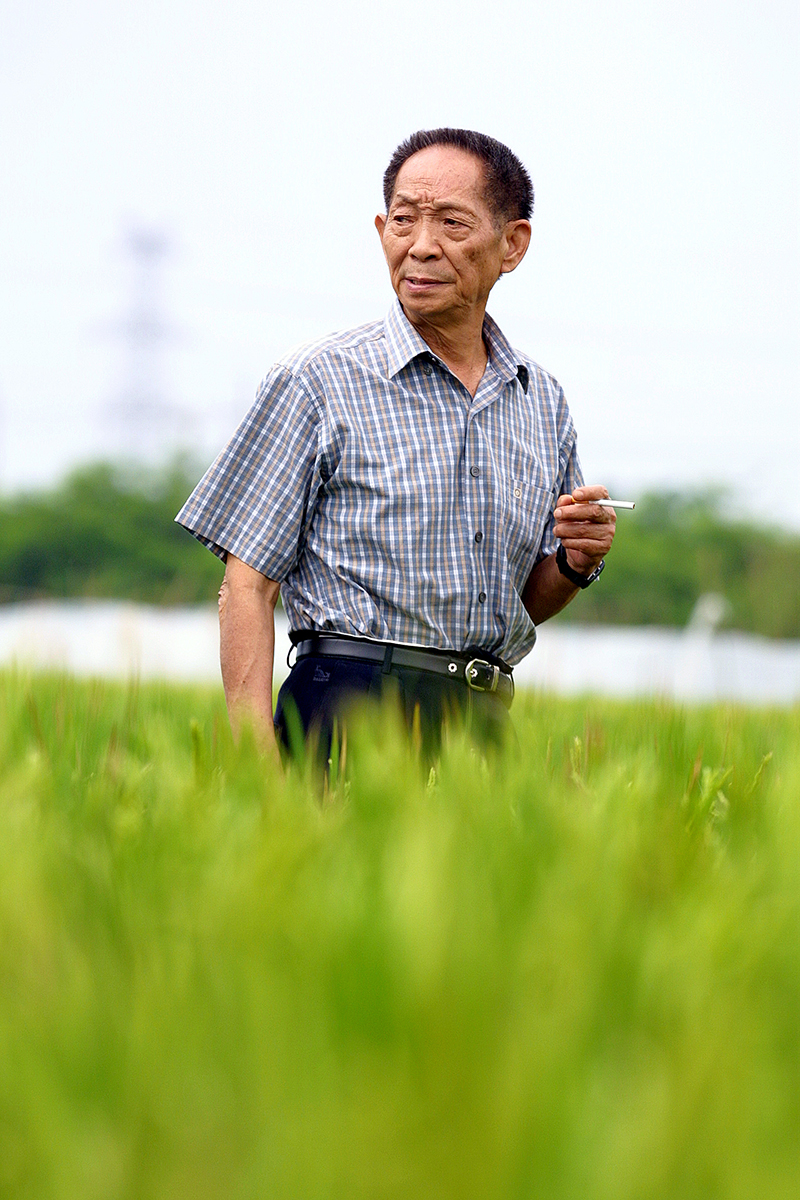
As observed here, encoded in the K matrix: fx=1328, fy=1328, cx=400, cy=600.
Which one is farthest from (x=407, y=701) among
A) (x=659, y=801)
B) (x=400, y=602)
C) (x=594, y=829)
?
(x=594, y=829)

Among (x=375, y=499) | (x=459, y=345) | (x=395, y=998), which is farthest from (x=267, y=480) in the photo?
(x=395, y=998)

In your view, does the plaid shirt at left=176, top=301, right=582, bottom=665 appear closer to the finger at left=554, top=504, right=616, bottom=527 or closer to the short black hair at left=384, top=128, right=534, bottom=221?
the finger at left=554, top=504, right=616, bottom=527

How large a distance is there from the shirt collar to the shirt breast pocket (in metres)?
0.23

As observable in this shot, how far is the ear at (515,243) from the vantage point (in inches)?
102

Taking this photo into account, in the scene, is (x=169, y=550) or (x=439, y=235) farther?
(x=169, y=550)

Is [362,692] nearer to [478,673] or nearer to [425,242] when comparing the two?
[478,673]

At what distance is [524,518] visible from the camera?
2.51m

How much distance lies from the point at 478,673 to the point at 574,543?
0.29 metres

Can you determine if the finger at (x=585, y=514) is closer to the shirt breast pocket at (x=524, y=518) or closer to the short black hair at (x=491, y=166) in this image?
the shirt breast pocket at (x=524, y=518)

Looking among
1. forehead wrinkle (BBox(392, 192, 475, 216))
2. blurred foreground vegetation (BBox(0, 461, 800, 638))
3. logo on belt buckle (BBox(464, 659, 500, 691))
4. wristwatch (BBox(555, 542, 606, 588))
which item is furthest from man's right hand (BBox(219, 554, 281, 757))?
blurred foreground vegetation (BBox(0, 461, 800, 638))

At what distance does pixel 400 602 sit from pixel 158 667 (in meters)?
0.43

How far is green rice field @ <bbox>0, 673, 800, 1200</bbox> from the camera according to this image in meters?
0.45

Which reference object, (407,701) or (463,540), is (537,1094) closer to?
(407,701)

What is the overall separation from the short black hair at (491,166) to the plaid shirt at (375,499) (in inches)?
11.7
